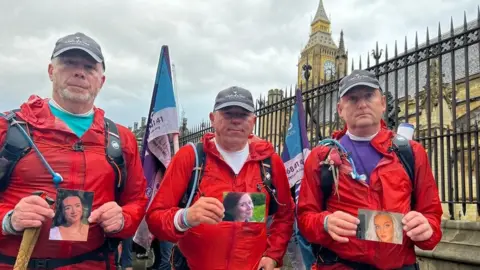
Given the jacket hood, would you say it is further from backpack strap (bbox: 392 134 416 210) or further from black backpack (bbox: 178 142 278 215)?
backpack strap (bbox: 392 134 416 210)

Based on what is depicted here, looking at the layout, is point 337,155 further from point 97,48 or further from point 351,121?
point 97,48

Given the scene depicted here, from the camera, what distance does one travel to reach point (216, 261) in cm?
277

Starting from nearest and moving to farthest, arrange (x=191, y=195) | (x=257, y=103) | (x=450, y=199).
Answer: (x=191, y=195), (x=450, y=199), (x=257, y=103)

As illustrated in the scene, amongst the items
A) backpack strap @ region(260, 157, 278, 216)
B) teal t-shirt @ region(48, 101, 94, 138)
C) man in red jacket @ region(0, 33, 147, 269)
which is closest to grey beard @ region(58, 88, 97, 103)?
man in red jacket @ region(0, 33, 147, 269)

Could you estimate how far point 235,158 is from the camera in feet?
9.67

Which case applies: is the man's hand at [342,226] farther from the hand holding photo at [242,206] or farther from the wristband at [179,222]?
the wristband at [179,222]

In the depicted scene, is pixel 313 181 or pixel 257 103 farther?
pixel 257 103

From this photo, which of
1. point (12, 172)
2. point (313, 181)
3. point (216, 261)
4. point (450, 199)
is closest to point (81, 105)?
point (12, 172)

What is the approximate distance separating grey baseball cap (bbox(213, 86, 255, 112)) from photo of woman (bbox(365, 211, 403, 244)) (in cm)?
109

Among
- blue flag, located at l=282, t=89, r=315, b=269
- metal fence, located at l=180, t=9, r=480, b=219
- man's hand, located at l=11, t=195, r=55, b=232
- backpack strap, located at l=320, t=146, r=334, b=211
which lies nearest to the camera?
man's hand, located at l=11, t=195, r=55, b=232

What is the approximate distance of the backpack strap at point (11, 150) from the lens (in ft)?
7.90

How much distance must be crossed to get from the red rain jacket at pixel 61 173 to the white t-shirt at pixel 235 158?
0.66 meters

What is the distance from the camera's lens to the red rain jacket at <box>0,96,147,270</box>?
2.44m

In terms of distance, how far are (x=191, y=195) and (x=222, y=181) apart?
22cm
